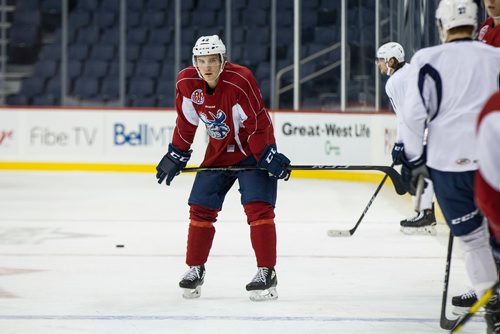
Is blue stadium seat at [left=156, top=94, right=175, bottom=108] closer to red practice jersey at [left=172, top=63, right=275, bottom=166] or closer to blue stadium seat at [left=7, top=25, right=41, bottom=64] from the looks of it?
blue stadium seat at [left=7, top=25, right=41, bottom=64]

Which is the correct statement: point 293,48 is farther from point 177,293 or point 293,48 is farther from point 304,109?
point 177,293

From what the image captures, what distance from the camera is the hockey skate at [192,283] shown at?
4.29 metres

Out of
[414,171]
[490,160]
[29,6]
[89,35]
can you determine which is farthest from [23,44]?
[490,160]

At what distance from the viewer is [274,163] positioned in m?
4.14

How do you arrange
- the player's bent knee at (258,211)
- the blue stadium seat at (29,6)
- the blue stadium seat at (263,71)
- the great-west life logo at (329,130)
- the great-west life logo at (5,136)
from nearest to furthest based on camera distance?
the player's bent knee at (258,211)
the great-west life logo at (329,130)
the great-west life logo at (5,136)
the blue stadium seat at (263,71)
the blue stadium seat at (29,6)

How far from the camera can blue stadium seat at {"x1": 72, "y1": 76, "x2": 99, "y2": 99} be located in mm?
12539

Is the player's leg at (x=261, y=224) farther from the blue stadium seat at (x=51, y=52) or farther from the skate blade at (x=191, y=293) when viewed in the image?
the blue stadium seat at (x=51, y=52)

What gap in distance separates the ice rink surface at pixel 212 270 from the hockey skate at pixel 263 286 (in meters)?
0.05

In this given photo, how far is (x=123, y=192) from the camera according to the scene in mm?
9320

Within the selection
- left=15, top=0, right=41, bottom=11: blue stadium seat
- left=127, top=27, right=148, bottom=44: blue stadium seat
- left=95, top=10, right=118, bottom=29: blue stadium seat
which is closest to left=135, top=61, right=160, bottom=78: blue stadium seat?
left=127, top=27, right=148, bottom=44: blue stadium seat

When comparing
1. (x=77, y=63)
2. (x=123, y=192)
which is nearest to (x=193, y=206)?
(x=123, y=192)

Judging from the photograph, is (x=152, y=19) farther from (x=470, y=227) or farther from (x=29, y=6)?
(x=470, y=227)

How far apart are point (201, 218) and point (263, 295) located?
1.25ft

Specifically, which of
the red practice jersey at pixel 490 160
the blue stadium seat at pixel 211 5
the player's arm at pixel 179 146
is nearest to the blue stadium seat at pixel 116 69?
the blue stadium seat at pixel 211 5
